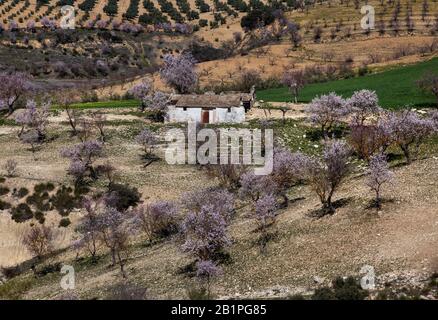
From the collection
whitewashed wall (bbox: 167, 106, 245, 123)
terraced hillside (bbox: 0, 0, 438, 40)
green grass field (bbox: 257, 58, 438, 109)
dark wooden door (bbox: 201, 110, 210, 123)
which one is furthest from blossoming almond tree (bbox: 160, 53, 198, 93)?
terraced hillside (bbox: 0, 0, 438, 40)

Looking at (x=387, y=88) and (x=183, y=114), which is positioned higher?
(x=387, y=88)

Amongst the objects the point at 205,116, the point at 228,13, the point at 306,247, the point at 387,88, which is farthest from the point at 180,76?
the point at 228,13

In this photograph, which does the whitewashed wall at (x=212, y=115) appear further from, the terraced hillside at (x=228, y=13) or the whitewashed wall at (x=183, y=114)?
the terraced hillside at (x=228, y=13)

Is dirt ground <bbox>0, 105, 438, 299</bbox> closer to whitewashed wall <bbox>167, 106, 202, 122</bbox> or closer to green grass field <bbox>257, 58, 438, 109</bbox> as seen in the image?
whitewashed wall <bbox>167, 106, 202, 122</bbox>

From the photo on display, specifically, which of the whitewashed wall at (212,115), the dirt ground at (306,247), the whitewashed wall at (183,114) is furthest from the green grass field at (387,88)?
the dirt ground at (306,247)

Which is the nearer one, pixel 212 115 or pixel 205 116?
pixel 212 115

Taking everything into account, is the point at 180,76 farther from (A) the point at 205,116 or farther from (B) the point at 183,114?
(A) the point at 205,116
